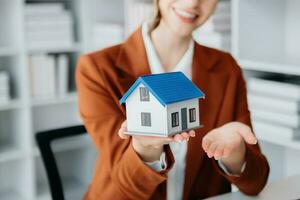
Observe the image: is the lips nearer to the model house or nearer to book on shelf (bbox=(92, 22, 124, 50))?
the model house

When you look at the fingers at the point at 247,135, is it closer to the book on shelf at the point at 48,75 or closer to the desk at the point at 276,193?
the desk at the point at 276,193

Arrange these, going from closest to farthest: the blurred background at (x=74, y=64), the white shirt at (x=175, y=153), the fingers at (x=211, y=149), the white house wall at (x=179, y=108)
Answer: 1. the white house wall at (x=179, y=108)
2. the fingers at (x=211, y=149)
3. the white shirt at (x=175, y=153)
4. the blurred background at (x=74, y=64)

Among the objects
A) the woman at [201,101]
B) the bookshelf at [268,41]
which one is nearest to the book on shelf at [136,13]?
the bookshelf at [268,41]

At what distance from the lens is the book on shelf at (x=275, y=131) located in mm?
1922

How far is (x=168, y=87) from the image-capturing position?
939mm

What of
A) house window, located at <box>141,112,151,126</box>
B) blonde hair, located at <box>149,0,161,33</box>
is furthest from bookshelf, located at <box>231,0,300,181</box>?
house window, located at <box>141,112,151,126</box>

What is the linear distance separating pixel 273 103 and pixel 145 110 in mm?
1115

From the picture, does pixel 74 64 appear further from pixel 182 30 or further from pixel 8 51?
pixel 182 30

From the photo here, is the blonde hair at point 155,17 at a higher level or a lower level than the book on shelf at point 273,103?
higher

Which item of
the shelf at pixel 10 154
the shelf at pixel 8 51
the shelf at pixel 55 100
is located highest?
the shelf at pixel 8 51

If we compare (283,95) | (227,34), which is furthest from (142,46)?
(227,34)

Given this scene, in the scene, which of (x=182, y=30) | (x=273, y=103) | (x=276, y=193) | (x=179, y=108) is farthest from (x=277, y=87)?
(x=179, y=108)

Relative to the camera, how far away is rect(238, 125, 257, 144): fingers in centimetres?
113

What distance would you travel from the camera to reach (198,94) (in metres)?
0.98
